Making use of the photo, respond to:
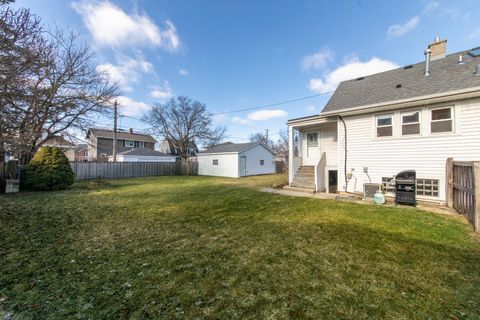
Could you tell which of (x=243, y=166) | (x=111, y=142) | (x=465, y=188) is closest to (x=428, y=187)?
(x=465, y=188)

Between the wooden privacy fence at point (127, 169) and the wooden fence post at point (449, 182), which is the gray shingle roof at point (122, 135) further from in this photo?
the wooden fence post at point (449, 182)

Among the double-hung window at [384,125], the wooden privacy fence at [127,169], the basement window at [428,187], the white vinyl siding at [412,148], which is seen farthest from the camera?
the wooden privacy fence at [127,169]

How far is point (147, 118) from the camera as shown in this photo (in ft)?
83.1

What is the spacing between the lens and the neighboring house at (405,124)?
6066 millimetres

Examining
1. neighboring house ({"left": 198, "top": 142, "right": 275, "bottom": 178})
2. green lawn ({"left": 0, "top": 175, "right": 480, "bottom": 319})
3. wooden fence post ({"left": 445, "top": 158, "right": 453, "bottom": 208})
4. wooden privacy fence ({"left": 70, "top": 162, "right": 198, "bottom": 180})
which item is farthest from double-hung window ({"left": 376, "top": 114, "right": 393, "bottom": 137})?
wooden privacy fence ({"left": 70, "top": 162, "right": 198, "bottom": 180})

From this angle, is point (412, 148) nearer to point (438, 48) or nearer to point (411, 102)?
point (411, 102)

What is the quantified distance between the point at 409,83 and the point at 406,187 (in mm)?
4296

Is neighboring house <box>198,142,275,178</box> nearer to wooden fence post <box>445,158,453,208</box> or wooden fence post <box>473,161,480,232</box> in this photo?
wooden fence post <box>445,158,453,208</box>

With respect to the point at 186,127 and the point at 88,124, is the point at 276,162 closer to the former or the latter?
the point at 186,127

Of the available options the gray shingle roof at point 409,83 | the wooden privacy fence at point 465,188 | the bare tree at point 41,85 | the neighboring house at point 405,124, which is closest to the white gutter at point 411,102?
the neighboring house at point 405,124

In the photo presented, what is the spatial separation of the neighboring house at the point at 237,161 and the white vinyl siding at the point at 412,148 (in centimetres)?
1196

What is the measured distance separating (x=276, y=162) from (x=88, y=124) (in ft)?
63.0

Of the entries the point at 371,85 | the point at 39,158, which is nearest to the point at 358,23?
the point at 371,85

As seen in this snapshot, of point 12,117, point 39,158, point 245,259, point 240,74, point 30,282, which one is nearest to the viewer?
point 30,282
